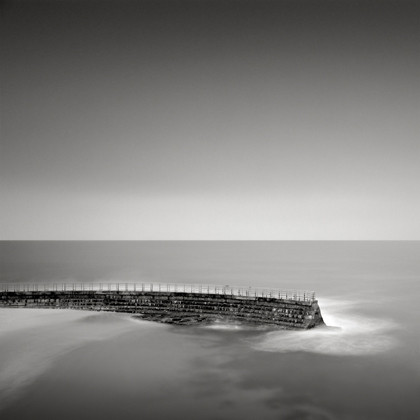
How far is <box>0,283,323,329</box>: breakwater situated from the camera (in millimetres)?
47938

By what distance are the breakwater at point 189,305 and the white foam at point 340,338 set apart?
247cm

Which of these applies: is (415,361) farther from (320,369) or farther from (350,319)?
(350,319)

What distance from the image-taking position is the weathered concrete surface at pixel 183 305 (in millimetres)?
47875

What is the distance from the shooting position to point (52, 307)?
2175 inches

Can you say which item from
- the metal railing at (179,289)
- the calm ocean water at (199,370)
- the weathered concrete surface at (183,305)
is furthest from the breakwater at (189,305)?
the metal railing at (179,289)

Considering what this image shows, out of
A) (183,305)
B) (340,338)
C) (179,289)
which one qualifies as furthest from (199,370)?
(179,289)

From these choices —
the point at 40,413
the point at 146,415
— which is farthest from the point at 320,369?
the point at 40,413

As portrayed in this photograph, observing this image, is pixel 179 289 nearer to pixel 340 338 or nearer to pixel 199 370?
pixel 340 338

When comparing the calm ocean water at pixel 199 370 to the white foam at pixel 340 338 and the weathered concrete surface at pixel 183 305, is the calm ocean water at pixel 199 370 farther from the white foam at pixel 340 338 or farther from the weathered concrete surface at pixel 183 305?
the weathered concrete surface at pixel 183 305

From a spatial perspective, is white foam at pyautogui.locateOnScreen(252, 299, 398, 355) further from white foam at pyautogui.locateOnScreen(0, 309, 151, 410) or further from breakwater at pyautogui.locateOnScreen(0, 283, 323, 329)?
white foam at pyautogui.locateOnScreen(0, 309, 151, 410)

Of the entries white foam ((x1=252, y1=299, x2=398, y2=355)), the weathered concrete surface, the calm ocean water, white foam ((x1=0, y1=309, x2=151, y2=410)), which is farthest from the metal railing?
the calm ocean water

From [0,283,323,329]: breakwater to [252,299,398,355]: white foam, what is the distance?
8.10 feet

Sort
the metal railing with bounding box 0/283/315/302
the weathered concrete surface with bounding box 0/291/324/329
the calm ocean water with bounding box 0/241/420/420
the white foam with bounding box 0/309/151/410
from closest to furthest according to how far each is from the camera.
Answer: the calm ocean water with bounding box 0/241/420/420, the white foam with bounding box 0/309/151/410, the weathered concrete surface with bounding box 0/291/324/329, the metal railing with bounding box 0/283/315/302

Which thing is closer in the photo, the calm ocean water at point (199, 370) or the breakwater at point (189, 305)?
the calm ocean water at point (199, 370)
